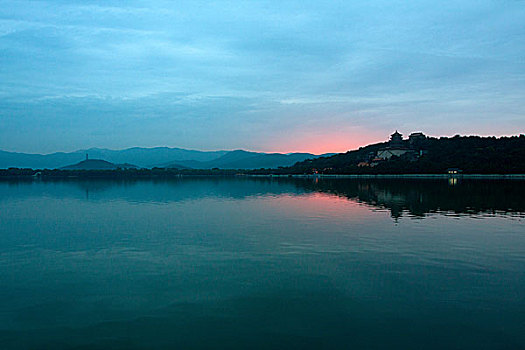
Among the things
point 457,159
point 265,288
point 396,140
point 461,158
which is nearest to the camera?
point 265,288

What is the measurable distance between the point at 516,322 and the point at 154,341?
8867 millimetres

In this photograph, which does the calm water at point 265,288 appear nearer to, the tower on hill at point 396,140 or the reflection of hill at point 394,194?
the reflection of hill at point 394,194

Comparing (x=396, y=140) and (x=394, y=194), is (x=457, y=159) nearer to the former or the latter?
(x=396, y=140)

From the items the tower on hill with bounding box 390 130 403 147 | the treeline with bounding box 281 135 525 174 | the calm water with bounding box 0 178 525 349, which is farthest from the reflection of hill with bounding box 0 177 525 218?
the tower on hill with bounding box 390 130 403 147

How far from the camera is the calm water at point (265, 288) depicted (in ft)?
28.7

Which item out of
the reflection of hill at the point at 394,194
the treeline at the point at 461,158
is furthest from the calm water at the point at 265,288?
the treeline at the point at 461,158

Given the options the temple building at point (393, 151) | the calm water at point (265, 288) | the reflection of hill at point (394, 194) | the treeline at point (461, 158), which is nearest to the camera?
the calm water at point (265, 288)

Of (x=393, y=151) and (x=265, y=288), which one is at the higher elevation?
(x=393, y=151)

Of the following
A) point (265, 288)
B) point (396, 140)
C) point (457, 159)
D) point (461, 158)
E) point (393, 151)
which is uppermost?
point (396, 140)

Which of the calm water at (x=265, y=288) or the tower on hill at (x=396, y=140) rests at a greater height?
the tower on hill at (x=396, y=140)

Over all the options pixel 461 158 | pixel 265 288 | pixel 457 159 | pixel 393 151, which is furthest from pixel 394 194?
pixel 393 151

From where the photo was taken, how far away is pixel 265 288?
11992 millimetres

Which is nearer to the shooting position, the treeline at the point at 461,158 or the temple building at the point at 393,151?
the treeline at the point at 461,158

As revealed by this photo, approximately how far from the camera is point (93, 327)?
9.23 m
